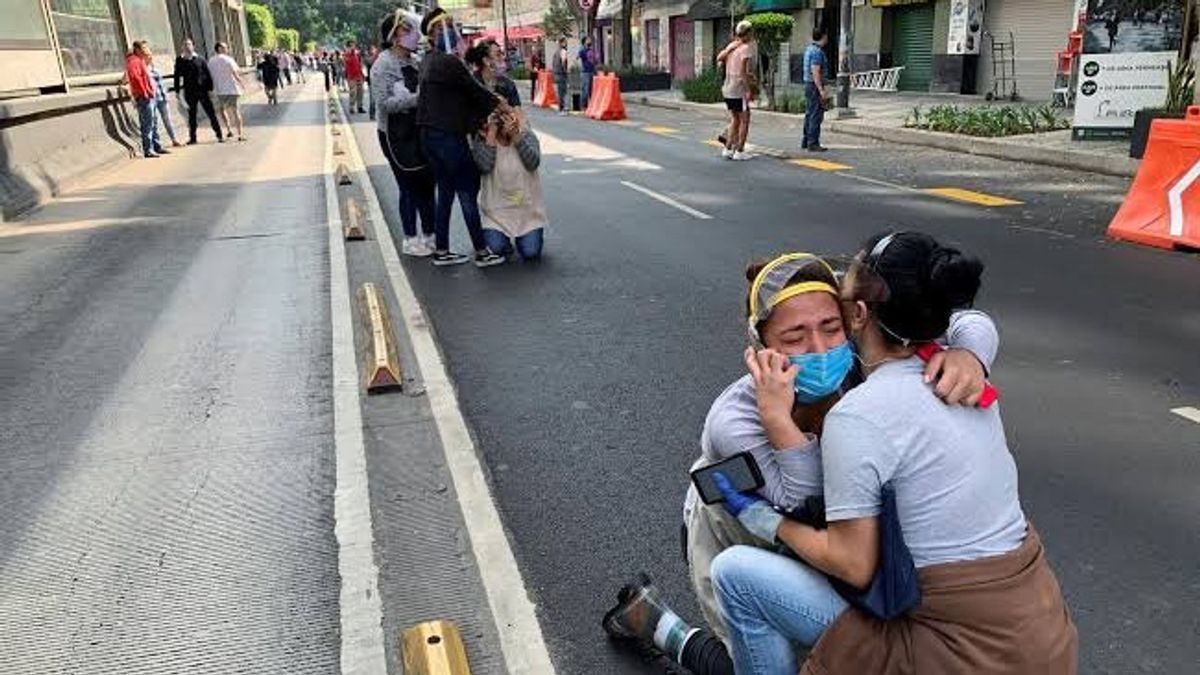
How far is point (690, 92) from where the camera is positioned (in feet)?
89.6

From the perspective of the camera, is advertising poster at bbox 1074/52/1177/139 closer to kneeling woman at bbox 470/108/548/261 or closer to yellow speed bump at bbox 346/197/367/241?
kneeling woman at bbox 470/108/548/261

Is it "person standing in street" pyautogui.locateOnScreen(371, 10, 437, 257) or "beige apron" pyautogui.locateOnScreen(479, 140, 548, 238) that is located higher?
"person standing in street" pyautogui.locateOnScreen(371, 10, 437, 257)

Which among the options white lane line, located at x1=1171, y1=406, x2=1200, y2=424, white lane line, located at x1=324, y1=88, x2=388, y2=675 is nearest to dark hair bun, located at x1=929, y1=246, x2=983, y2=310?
white lane line, located at x1=324, y1=88, x2=388, y2=675

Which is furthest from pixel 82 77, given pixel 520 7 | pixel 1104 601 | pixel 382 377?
pixel 520 7

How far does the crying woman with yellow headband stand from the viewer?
6.79ft

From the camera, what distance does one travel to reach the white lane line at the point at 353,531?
2883 millimetres

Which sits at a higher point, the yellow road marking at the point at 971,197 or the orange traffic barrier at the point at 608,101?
the orange traffic barrier at the point at 608,101

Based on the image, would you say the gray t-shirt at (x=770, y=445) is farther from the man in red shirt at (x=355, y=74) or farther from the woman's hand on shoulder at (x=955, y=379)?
the man in red shirt at (x=355, y=74)

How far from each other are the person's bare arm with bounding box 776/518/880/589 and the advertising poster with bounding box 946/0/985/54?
79.0ft

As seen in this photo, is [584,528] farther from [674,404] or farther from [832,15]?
[832,15]

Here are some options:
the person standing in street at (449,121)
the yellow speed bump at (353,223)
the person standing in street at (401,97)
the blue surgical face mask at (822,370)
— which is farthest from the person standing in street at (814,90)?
the blue surgical face mask at (822,370)

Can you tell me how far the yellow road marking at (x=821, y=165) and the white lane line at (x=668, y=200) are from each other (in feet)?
9.26

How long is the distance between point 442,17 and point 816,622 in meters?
6.61

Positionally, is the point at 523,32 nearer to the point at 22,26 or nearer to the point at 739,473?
the point at 22,26
